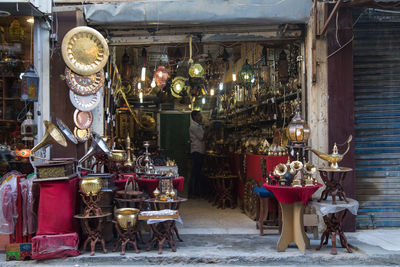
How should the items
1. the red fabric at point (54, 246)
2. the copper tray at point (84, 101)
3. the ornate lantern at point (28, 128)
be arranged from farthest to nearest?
1. the copper tray at point (84, 101)
2. the ornate lantern at point (28, 128)
3. the red fabric at point (54, 246)

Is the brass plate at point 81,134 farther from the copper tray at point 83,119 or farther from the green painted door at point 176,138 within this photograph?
the green painted door at point 176,138

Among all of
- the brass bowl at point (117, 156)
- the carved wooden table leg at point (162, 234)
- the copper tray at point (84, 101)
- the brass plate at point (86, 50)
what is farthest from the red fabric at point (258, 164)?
the brass plate at point (86, 50)

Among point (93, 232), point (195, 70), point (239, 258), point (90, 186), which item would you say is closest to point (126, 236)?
point (93, 232)

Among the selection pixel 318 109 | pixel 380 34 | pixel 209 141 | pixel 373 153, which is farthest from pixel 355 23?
pixel 209 141

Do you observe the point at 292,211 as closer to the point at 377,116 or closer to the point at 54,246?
the point at 377,116

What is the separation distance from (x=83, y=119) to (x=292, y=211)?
3.66 meters

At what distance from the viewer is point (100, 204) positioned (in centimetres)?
595

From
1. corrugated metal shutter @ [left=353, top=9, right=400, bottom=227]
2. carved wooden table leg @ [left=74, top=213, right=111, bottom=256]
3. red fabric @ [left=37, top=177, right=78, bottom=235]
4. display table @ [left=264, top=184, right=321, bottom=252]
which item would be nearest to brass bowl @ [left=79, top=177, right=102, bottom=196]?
red fabric @ [left=37, top=177, right=78, bottom=235]

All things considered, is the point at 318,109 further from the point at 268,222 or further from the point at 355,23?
the point at 268,222

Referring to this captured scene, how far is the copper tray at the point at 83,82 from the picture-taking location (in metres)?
6.48

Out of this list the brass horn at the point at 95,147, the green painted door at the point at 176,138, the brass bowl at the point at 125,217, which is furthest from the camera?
the green painted door at the point at 176,138

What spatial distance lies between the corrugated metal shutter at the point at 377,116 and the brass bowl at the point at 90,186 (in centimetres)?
412

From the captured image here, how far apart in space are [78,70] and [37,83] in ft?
2.24

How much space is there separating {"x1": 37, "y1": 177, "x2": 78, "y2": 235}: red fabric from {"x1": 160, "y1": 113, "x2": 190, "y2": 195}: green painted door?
7474 mm
